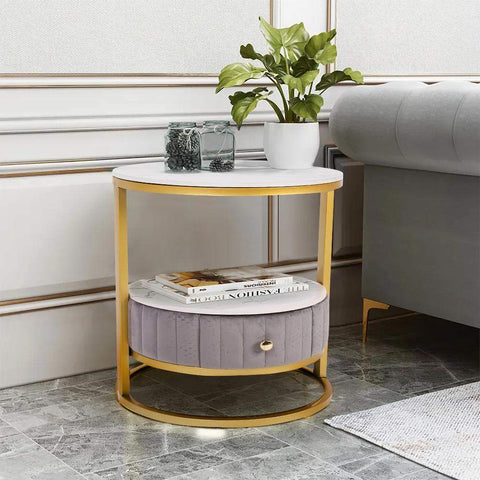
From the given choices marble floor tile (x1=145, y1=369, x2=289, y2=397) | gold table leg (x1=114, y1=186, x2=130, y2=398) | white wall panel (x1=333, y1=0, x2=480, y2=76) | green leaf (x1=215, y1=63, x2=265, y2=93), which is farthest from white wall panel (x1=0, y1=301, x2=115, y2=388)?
white wall panel (x1=333, y1=0, x2=480, y2=76)

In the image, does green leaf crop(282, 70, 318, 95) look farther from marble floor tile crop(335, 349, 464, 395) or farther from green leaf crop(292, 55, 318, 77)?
marble floor tile crop(335, 349, 464, 395)

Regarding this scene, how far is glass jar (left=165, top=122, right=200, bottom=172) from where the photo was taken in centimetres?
225

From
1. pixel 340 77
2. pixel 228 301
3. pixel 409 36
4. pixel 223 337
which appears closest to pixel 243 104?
pixel 340 77

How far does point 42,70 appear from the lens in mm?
2416

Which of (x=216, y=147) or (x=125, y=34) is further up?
(x=125, y=34)

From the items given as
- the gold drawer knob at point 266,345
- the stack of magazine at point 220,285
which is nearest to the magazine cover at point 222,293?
the stack of magazine at point 220,285

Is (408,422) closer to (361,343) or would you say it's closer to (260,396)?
(260,396)

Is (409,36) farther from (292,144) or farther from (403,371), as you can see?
(403,371)

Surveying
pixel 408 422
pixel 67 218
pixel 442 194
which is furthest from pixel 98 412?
pixel 442 194

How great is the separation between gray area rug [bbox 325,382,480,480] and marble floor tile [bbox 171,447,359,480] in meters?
0.18

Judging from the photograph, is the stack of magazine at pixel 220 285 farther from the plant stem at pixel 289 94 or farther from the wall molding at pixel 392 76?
the wall molding at pixel 392 76

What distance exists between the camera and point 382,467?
75.5 inches

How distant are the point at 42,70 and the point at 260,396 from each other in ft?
3.56

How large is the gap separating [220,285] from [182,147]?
1.21ft
